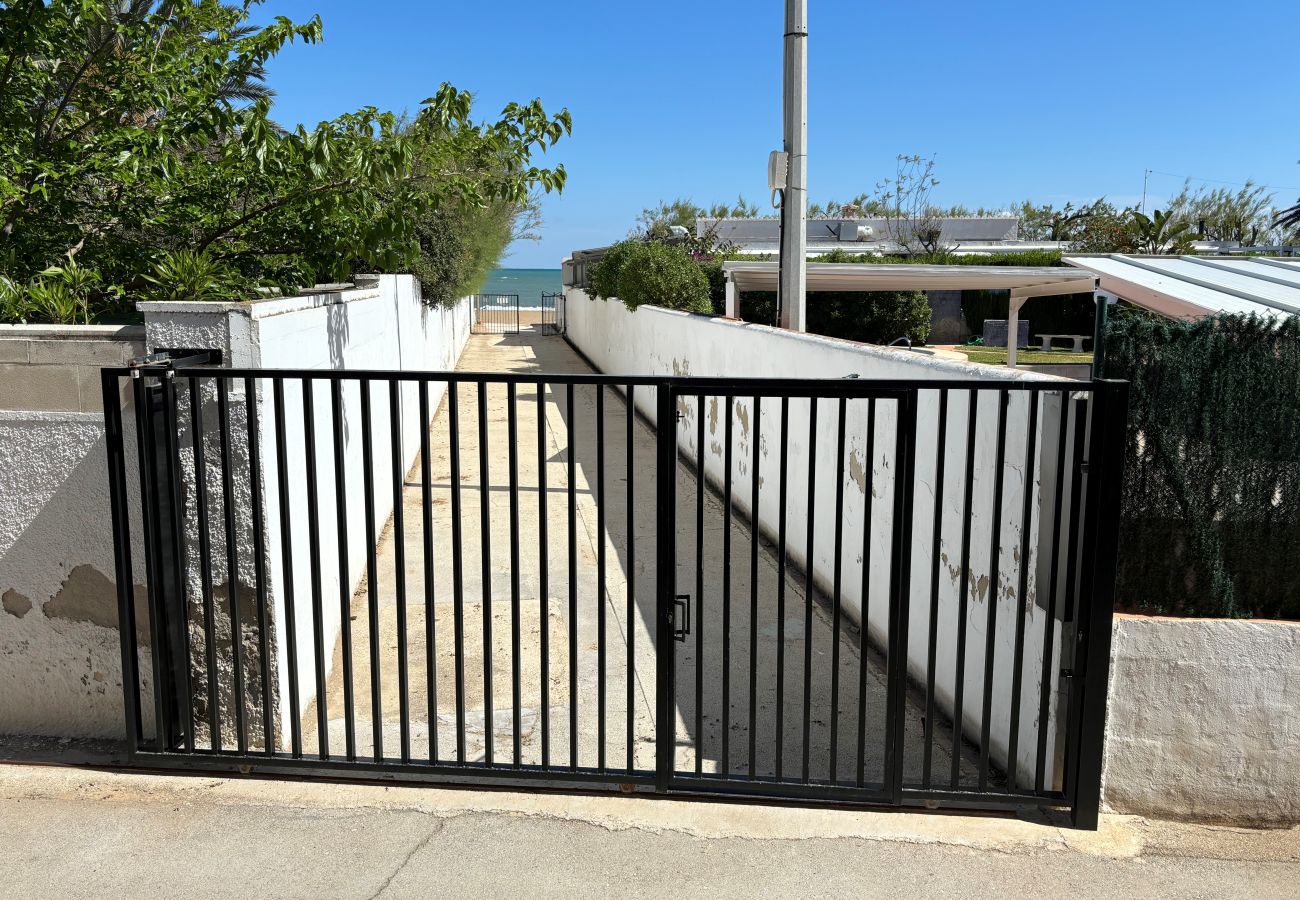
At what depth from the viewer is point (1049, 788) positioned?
4258mm

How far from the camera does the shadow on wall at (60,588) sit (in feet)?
15.0

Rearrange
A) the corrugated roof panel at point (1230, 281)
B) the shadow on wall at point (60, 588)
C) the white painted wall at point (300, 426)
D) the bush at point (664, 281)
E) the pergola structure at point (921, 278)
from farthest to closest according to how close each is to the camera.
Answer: the bush at point (664, 281) < the pergola structure at point (921, 278) < the corrugated roof panel at point (1230, 281) < the shadow on wall at point (60, 588) < the white painted wall at point (300, 426)

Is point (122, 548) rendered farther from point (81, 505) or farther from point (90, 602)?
point (90, 602)

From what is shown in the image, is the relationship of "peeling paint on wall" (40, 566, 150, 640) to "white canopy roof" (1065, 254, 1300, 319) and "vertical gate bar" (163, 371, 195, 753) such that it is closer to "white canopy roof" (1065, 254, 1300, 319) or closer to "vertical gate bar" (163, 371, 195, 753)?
"vertical gate bar" (163, 371, 195, 753)

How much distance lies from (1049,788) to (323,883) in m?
2.91

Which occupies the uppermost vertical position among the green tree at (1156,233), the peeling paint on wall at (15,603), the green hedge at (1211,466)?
the green tree at (1156,233)

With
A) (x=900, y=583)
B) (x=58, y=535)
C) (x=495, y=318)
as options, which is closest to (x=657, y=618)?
(x=900, y=583)

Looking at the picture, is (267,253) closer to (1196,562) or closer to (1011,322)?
(1196,562)

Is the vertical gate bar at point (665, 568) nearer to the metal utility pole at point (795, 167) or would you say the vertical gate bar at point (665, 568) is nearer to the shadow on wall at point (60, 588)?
the shadow on wall at point (60, 588)

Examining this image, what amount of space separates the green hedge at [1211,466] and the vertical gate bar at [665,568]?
1763 millimetres

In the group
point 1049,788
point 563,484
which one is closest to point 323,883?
point 1049,788

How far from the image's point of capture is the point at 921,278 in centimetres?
1609

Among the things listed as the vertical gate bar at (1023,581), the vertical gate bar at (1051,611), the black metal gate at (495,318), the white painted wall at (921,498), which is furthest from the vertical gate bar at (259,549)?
the black metal gate at (495,318)

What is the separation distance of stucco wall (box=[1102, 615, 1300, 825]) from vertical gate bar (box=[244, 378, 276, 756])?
3.51 metres
